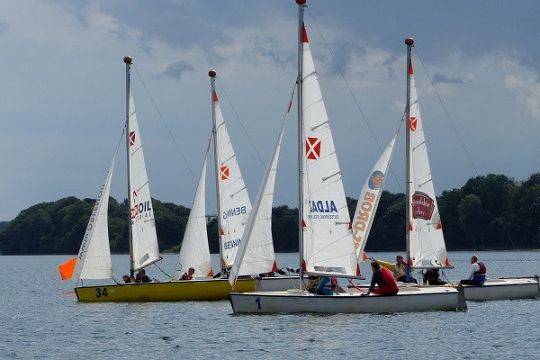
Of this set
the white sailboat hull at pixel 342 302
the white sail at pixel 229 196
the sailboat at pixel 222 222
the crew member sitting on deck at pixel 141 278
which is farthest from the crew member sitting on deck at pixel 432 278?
the crew member sitting on deck at pixel 141 278

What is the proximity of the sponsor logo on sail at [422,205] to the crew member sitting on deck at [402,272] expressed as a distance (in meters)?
2.12

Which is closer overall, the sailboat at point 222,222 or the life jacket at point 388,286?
the life jacket at point 388,286

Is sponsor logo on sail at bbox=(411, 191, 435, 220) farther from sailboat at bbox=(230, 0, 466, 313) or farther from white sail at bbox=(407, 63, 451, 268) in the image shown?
sailboat at bbox=(230, 0, 466, 313)

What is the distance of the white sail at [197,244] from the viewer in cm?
4450

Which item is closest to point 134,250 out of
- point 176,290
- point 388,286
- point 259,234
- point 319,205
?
point 176,290

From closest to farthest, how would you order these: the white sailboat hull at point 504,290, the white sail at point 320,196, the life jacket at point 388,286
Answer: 1. the life jacket at point 388,286
2. the white sail at point 320,196
3. the white sailboat hull at point 504,290

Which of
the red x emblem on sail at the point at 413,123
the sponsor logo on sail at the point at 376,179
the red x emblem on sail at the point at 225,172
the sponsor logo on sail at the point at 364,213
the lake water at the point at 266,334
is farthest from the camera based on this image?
the red x emblem on sail at the point at 225,172

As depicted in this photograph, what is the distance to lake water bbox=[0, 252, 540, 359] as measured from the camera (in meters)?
29.0

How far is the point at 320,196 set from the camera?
35219 mm

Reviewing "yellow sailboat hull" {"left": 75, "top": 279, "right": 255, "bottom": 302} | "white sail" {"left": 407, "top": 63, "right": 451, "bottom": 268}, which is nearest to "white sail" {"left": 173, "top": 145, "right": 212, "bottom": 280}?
"yellow sailboat hull" {"left": 75, "top": 279, "right": 255, "bottom": 302}

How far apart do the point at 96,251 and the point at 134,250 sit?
5.00ft

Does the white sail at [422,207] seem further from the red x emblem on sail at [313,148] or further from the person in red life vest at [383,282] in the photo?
the person in red life vest at [383,282]

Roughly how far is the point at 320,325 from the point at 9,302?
2280 centimetres

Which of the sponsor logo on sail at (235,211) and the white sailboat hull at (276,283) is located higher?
the sponsor logo on sail at (235,211)
